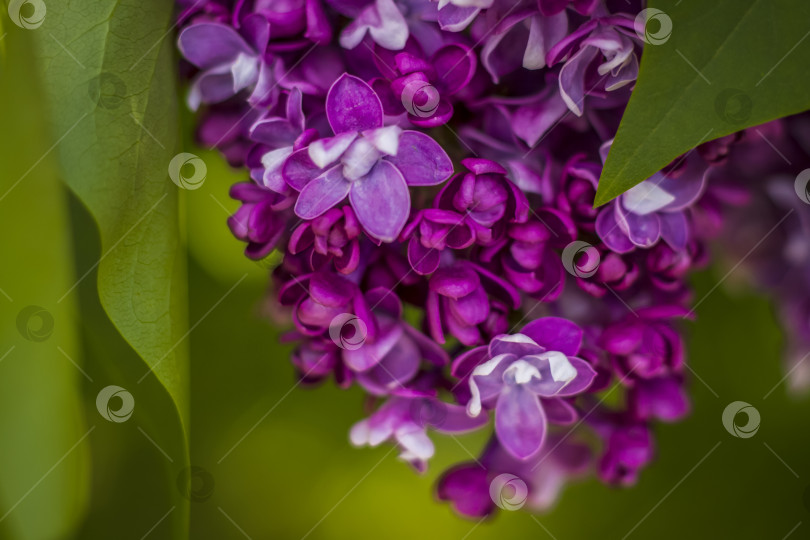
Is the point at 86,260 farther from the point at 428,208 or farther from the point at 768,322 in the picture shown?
the point at 768,322

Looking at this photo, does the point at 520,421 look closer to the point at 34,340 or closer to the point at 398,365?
the point at 398,365

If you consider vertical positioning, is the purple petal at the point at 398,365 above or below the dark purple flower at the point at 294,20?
below

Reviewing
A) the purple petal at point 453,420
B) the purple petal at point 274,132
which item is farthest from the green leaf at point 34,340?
the purple petal at point 453,420

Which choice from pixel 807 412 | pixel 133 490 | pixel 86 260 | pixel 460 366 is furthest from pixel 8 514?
pixel 807 412

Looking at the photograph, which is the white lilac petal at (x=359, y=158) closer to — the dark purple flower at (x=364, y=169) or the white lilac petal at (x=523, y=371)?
the dark purple flower at (x=364, y=169)

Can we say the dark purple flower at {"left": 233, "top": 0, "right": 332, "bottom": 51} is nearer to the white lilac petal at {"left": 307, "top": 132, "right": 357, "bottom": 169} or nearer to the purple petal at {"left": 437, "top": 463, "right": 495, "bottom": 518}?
the white lilac petal at {"left": 307, "top": 132, "right": 357, "bottom": 169}

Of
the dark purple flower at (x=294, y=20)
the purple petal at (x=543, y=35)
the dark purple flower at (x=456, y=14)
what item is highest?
the purple petal at (x=543, y=35)

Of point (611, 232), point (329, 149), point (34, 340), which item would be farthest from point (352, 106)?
point (34, 340)
